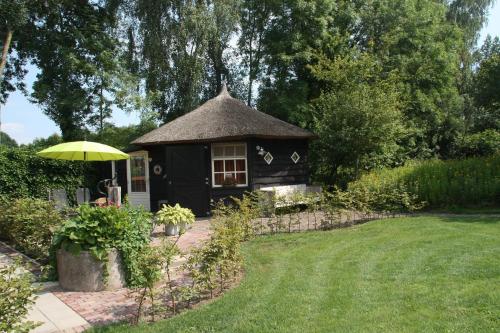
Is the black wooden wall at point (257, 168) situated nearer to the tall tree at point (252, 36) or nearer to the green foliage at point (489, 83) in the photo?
the green foliage at point (489, 83)

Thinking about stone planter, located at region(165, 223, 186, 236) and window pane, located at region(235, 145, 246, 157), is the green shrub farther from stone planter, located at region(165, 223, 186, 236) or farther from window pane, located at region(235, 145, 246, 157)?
stone planter, located at region(165, 223, 186, 236)

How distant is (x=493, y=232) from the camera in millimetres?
7367

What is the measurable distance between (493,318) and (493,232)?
419 cm

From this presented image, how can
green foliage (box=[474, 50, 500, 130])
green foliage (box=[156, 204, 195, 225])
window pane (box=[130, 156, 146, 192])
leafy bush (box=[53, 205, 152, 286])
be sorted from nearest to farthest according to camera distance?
leafy bush (box=[53, 205, 152, 286]) < green foliage (box=[156, 204, 195, 225]) < green foliage (box=[474, 50, 500, 130]) < window pane (box=[130, 156, 146, 192])

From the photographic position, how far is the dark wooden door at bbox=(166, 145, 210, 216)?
12.4m

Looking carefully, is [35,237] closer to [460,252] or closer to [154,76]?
[460,252]

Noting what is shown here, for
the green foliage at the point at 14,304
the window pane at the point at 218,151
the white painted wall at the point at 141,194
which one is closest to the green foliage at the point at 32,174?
the white painted wall at the point at 141,194

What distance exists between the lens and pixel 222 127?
1247 centimetres

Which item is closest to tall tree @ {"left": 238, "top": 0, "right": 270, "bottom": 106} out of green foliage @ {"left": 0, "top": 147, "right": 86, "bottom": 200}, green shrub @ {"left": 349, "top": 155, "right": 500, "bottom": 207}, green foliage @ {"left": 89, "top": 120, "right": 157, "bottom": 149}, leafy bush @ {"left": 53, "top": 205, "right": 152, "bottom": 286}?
green foliage @ {"left": 89, "top": 120, "right": 157, "bottom": 149}

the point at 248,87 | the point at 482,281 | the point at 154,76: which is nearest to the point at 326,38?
the point at 248,87

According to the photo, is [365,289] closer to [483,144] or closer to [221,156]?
[221,156]

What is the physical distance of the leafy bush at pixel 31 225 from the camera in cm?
710

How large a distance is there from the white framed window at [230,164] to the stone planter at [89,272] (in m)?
6.95

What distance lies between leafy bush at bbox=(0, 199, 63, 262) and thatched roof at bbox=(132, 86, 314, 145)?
4.69 meters
